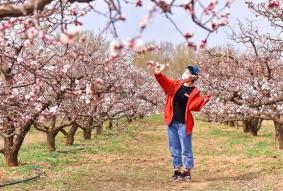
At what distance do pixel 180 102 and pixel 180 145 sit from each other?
89 centimetres

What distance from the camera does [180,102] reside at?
32.3 feet

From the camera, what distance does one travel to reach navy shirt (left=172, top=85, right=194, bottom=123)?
984cm

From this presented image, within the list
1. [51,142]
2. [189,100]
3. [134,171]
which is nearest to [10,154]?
[134,171]

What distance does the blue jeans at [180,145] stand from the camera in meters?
9.88

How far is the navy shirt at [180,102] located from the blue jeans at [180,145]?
0.43 feet

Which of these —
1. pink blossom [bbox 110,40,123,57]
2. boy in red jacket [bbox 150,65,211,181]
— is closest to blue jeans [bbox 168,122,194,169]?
boy in red jacket [bbox 150,65,211,181]

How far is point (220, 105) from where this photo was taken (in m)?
22.2

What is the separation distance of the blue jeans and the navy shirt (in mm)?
130

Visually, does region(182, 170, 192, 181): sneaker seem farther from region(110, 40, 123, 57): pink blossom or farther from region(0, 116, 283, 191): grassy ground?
region(110, 40, 123, 57): pink blossom

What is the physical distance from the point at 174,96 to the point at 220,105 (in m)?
12.6

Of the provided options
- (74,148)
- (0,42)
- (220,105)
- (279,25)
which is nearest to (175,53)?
(220,105)

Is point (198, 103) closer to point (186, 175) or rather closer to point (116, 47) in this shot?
point (186, 175)

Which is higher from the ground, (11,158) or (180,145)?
(180,145)

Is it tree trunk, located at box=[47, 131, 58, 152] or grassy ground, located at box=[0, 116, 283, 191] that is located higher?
tree trunk, located at box=[47, 131, 58, 152]
